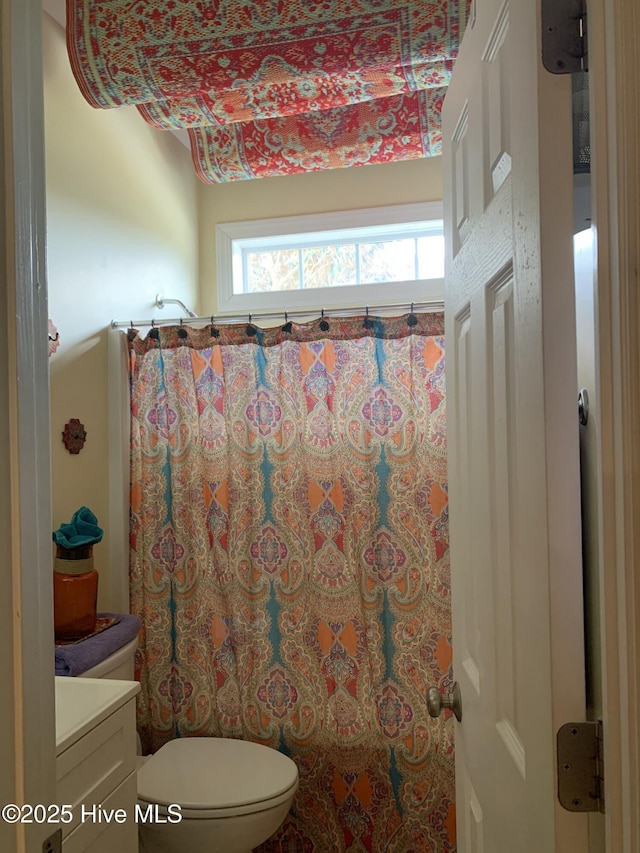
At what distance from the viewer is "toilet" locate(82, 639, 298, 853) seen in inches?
63.4

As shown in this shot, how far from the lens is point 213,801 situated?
163 centimetres

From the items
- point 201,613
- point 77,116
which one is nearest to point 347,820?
point 201,613

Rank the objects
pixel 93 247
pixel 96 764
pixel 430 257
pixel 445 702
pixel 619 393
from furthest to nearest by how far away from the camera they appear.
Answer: pixel 430 257, pixel 93 247, pixel 96 764, pixel 445 702, pixel 619 393

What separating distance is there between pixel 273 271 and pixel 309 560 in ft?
4.92

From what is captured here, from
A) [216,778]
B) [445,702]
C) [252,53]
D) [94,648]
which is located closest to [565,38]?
[445,702]

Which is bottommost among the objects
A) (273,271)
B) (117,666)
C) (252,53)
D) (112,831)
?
(112,831)

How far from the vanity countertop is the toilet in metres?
0.23

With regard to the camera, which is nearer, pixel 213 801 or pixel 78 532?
pixel 213 801

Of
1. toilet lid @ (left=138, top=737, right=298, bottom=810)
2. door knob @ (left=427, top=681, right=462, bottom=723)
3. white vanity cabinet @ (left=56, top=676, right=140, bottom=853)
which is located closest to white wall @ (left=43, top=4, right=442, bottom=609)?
toilet lid @ (left=138, top=737, right=298, bottom=810)

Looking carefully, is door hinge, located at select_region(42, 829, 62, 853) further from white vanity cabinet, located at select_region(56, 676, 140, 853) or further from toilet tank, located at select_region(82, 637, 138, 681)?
toilet tank, located at select_region(82, 637, 138, 681)

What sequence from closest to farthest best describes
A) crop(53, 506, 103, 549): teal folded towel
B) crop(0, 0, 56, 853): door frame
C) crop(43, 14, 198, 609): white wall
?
crop(0, 0, 56, 853): door frame < crop(53, 506, 103, 549): teal folded towel < crop(43, 14, 198, 609): white wall

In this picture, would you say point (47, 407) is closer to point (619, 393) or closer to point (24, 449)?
point (24, 449)

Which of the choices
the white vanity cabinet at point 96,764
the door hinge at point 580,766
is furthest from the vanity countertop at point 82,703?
the door hinge at point 580,766

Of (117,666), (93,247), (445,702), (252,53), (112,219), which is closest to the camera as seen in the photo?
(445,702)
